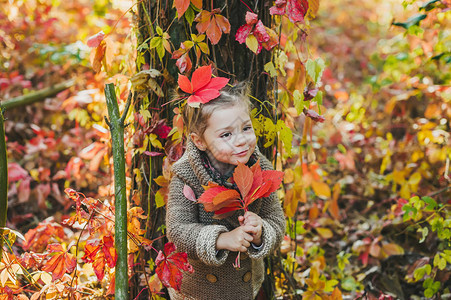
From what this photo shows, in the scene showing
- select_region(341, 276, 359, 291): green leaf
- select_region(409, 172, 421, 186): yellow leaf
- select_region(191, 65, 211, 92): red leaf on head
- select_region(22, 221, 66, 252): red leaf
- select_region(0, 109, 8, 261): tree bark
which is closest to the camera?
select_region(191, 65, 211, 92): red leaf on head

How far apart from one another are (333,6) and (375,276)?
6.94 meters

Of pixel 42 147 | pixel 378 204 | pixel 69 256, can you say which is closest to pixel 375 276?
pixel 378 204

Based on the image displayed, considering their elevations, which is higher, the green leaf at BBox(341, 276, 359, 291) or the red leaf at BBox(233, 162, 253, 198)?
the red leaf at BBox(233, 162, 253, 198)

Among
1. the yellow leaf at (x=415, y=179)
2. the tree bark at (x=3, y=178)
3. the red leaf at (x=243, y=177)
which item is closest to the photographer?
the red leaf at (x=243, y=177)

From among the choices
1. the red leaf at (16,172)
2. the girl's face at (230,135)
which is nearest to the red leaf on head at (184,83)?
the girl's face at (230,135)

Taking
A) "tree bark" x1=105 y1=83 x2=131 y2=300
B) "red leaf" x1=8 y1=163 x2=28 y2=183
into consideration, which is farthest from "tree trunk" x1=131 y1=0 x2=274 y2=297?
"red leaf" x1=8 y1=163 x2=28 y2=183

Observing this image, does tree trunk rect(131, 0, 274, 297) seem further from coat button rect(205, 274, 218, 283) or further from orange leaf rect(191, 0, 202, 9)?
coat button rect(205, 274, 218, 283)

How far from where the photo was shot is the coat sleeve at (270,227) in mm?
1458

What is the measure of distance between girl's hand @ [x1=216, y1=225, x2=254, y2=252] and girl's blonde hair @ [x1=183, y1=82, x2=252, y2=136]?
0.38m

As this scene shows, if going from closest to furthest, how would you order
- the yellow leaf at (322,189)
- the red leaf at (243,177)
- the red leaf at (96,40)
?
the red leaf at (243,177) → the red leaf at (96,40) → the yellow leaf at (322,189)

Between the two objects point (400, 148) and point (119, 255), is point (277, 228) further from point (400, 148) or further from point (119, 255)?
point (400, 148)

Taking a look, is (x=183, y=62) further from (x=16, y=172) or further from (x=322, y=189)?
(x=16, y=172)

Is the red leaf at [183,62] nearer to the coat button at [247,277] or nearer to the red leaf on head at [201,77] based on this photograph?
the red leaf on head at [201,77]

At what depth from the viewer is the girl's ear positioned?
1.58 meters
